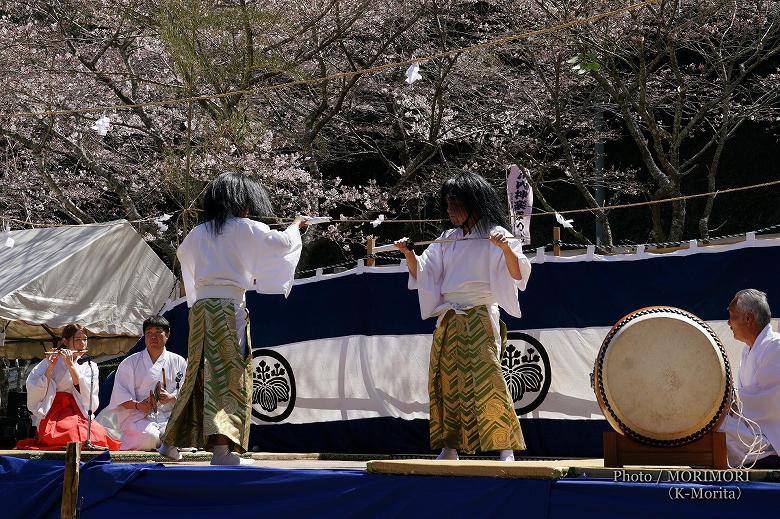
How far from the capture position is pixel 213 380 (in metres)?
4.35

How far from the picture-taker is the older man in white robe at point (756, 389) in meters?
4.13

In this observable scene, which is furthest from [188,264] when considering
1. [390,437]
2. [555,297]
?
[555,297]

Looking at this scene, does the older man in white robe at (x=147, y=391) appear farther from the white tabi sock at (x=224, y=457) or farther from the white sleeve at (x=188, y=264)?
the white tabi sock at (x=224, y=457)

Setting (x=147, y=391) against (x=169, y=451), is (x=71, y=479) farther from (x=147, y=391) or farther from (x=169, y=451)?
(x=147, y=391)

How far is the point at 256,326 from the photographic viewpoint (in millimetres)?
7590

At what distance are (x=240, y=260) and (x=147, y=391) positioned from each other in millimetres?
2378

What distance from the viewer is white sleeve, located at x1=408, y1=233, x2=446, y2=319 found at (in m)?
4.82

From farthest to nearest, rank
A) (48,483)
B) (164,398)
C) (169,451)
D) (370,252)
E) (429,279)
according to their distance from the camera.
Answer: (370,252)
(164,398)
(429,279)
(169,451)
(48,483)

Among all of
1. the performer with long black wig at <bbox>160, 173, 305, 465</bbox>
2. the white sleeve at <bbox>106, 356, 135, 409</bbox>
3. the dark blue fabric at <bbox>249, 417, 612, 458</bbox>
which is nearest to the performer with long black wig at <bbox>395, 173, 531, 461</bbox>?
the performer with long black wig at <bbox>160, 173, 305, 465</bbox>

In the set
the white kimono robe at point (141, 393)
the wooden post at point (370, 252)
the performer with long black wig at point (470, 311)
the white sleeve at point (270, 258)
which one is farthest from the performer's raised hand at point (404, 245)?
the white kimono robe at point (141, 393)

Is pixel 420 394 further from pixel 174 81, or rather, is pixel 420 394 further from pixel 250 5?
pixel 174 81

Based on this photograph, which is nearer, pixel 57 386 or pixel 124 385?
pixel 124 385

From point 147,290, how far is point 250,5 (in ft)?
9.93

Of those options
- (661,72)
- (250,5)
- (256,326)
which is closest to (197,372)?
(256,326)
